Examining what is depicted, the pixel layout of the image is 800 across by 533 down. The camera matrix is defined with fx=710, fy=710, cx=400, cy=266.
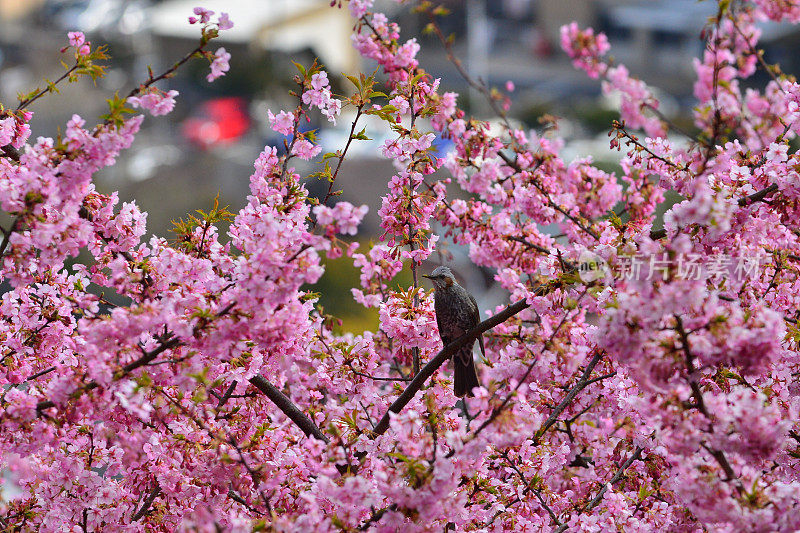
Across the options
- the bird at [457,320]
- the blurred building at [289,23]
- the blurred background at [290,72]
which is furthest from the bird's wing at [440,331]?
the blurred building at [289,23]

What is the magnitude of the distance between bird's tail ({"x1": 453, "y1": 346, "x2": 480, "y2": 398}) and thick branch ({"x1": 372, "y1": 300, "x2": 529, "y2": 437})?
0.89 ft

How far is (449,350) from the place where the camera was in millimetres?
2604

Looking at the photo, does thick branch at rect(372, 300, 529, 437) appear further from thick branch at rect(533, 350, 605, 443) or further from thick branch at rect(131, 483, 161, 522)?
thick branch at rect(131, 483, 161, 522)

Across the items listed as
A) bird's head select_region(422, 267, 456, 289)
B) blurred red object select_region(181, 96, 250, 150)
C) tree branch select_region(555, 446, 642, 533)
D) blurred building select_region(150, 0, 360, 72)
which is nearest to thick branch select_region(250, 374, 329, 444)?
bird's head select_region(422, 267, 456, 289)

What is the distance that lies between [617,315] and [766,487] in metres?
0.78

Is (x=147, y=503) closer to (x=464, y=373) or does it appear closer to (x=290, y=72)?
(x=464, y=373)

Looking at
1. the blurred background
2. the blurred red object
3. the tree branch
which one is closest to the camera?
the tree branch

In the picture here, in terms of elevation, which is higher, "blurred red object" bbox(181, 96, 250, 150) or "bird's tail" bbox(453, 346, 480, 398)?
"blurred red object" bbox(181, 96, 250, 150)

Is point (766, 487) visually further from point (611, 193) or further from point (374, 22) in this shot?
point (374, 22)

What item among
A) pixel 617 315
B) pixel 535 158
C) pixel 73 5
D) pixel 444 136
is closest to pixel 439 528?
pixel 617 315

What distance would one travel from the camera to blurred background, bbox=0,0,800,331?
1616 cm

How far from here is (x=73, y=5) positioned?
28.0 m

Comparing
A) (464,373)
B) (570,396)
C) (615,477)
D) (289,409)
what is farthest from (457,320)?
(615,477)

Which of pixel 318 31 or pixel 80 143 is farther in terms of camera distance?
pixel 318 31
